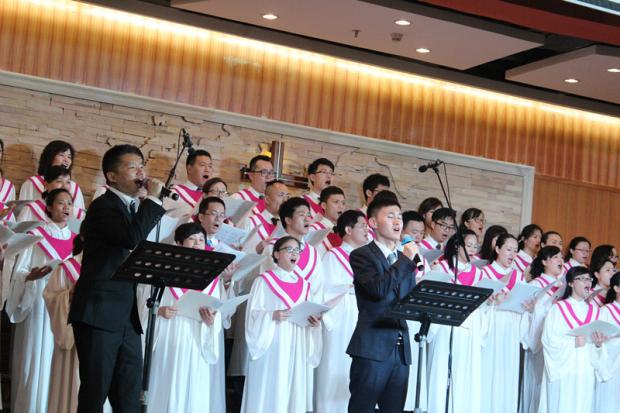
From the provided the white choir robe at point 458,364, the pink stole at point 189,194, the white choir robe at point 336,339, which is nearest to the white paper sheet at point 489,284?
the white choir robe at point 458,364

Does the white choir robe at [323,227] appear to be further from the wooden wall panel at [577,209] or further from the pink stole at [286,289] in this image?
the wooden wall panel at [577,209]

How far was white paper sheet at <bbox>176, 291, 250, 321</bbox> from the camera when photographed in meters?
7.08

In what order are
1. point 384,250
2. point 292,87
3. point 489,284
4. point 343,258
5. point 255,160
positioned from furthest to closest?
point 292,87, point 255,160, point 343,258, point 489,284, point 384,250

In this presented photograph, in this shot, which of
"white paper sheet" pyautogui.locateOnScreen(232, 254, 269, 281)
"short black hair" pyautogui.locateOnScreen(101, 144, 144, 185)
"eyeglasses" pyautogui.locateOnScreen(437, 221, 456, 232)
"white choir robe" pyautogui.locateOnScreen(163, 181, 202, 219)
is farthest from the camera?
"eyeglasses" pyautogui.locateOnScreen(437, 221, 456, 232)

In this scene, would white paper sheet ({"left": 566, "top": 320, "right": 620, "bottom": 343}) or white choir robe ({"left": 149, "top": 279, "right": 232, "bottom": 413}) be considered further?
white paper sheet ({"left": 566, "top": 320, "right": 620, "bottom": 343})

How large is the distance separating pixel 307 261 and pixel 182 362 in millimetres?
1381

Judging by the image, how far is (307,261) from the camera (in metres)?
8.13

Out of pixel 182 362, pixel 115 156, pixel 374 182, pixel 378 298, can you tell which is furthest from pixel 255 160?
pixel 115 156

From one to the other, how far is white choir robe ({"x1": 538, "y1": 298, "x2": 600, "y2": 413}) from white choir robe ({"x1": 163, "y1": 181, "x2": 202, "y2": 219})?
325cm

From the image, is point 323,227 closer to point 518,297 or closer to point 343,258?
point 343,258

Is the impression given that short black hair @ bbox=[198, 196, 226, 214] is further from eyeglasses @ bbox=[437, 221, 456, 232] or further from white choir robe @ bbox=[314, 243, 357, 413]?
eyeglasses @ bbox=[437, 221, 456, 232]

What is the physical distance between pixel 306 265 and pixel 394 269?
7.85ft

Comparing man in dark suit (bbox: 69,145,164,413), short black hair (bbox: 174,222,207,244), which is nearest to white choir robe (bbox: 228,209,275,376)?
short black hair (bbox: 174,222,207,244)

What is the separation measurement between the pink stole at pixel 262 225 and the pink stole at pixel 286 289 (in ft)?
3.69
